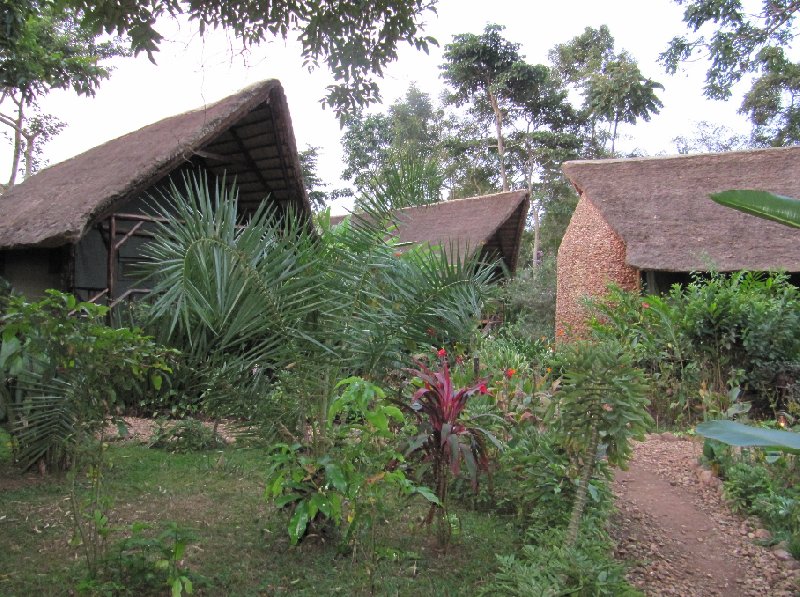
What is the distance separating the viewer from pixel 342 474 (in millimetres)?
2650

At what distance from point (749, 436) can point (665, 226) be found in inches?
369

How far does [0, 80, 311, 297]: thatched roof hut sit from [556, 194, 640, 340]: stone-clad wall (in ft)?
16.5

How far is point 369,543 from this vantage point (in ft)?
9.46

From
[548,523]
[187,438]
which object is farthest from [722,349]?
[187,438]

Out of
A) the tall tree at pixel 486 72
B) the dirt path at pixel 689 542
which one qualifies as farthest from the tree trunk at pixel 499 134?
the dirt path at pixel 689 542

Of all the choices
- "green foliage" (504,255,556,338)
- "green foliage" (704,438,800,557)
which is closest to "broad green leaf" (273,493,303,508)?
"green foliage" (704,438,800,557)

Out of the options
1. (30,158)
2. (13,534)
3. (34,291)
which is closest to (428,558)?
(13,534)

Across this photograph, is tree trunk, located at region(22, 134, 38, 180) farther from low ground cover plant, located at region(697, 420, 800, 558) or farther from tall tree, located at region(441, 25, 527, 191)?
low ground cover plant, located at region(697, 420, 800, 558)

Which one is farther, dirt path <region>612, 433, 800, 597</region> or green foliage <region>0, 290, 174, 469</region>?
dirt path <region>612, 433, 800, 597</region>

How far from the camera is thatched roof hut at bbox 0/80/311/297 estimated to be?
6.48m

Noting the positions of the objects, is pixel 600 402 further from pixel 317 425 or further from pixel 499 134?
pixel 499 134

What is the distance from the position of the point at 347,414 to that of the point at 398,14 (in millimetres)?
2353

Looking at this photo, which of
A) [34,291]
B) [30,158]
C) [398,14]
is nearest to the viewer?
[398,14]

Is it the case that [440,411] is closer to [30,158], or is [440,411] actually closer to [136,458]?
[136,458]
